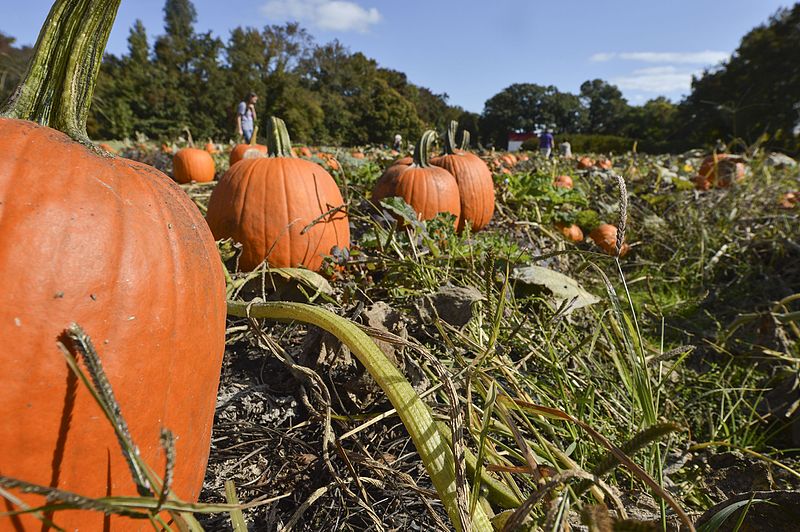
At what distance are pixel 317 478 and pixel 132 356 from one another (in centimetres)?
58

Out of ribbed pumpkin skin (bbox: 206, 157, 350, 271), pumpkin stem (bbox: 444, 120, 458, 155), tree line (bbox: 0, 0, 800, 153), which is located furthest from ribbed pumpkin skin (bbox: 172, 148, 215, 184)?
tree line (bbox: 0, 0, 800, 153)

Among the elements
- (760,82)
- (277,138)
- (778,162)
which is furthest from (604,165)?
(760,82)

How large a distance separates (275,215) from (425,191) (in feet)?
4.60

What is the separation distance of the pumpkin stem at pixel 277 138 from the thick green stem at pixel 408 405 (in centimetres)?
147

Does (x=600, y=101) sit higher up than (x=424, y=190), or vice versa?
(x=600, y=101)

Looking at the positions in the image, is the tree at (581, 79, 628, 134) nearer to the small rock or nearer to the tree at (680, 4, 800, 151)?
the tree at (680, 4, 800, 151)

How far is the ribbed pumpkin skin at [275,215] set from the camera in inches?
85.4

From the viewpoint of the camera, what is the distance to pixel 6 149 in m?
0.73

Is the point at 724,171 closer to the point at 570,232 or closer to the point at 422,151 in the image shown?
the point at 570,232

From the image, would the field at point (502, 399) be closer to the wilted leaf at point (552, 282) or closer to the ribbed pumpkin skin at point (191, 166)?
the wilted leaf at point (552, 282)

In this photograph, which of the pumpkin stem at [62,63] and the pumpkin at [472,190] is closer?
the pumpkin stem at [62,63]

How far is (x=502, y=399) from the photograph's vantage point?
101 centimetres

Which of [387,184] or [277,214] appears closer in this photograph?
[277,214]

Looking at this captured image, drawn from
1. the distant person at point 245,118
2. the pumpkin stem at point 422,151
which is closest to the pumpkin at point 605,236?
the pumpkin stem at point 422,151
